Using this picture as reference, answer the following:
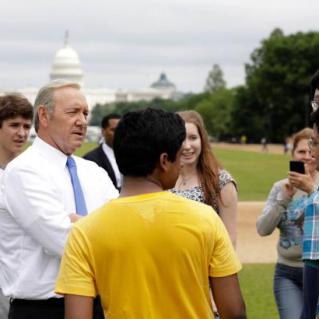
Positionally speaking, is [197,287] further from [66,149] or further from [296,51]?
Answer: [296,51]

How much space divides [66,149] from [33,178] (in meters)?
0.30

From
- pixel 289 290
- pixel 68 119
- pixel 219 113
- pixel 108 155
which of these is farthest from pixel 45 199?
pixel 219 113

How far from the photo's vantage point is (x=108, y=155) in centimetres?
1206

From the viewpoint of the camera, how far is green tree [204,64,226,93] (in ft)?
534

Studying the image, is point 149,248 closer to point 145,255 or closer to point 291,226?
point 145,255

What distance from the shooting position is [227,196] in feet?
22.2

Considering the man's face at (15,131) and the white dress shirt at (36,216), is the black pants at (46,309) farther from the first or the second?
the man's face at (15,131)

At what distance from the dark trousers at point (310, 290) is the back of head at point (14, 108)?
2.59 m

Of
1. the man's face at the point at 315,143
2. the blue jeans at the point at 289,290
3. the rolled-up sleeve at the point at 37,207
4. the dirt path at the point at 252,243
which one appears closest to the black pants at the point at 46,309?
the rolled-up sleeve at the point at 37,207

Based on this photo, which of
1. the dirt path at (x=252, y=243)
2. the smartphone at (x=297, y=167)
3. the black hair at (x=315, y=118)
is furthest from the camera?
the dirt path at (x=252, y=243)

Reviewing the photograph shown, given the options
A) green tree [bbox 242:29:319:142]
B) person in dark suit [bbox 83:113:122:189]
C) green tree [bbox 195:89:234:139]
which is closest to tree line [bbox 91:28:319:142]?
green tree [bbox 242:29:319:142]

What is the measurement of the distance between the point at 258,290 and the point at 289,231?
5.41m

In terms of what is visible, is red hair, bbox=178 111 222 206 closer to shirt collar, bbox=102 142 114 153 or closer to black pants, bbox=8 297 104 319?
black pants, bbox=8 297 104 319

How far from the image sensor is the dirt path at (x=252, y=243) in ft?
54.2
